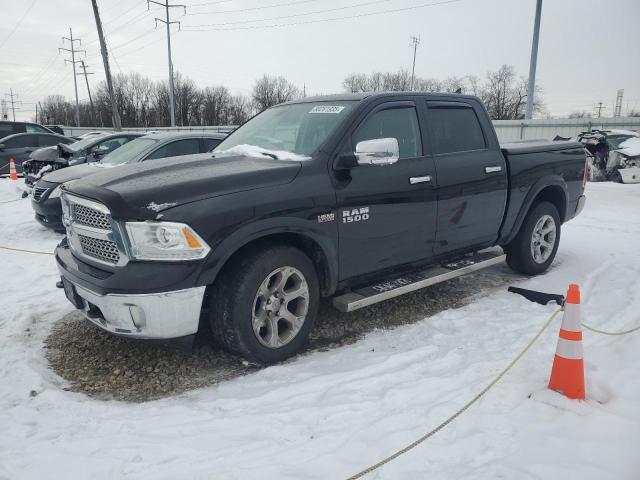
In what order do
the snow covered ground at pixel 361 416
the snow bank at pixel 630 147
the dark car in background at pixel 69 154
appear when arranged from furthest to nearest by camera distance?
the snow bank at pixel 630 147 → the dark car in background at pixel 69 154 → the snow covered ground at pixel 361 416

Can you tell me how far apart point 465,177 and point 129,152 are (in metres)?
5.85

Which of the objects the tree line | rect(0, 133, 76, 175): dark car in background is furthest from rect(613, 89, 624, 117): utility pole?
A: rect(0, 133, 76, 175): dark car in background

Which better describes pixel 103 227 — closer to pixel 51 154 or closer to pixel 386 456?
pixel 386 456

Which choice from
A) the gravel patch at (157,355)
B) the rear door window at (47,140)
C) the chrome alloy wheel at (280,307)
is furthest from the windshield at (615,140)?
the rear door window at (47,140)

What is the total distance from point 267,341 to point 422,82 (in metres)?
69.5

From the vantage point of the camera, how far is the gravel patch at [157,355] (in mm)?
3289

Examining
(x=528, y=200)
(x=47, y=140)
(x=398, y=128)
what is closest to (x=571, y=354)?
(x=398, y=128)

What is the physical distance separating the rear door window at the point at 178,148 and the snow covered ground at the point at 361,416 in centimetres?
396

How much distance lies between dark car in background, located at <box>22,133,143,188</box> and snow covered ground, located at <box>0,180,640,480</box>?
6068 millimetres

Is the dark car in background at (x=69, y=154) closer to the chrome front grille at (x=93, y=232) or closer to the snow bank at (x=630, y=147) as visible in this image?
the chrome front grille at (x=93, y=232)

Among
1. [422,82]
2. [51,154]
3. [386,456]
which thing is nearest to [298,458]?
[386,456]

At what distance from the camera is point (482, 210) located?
4805 mm

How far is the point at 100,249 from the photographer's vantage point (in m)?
3.23

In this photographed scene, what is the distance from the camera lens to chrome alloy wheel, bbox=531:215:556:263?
5.64 metres
